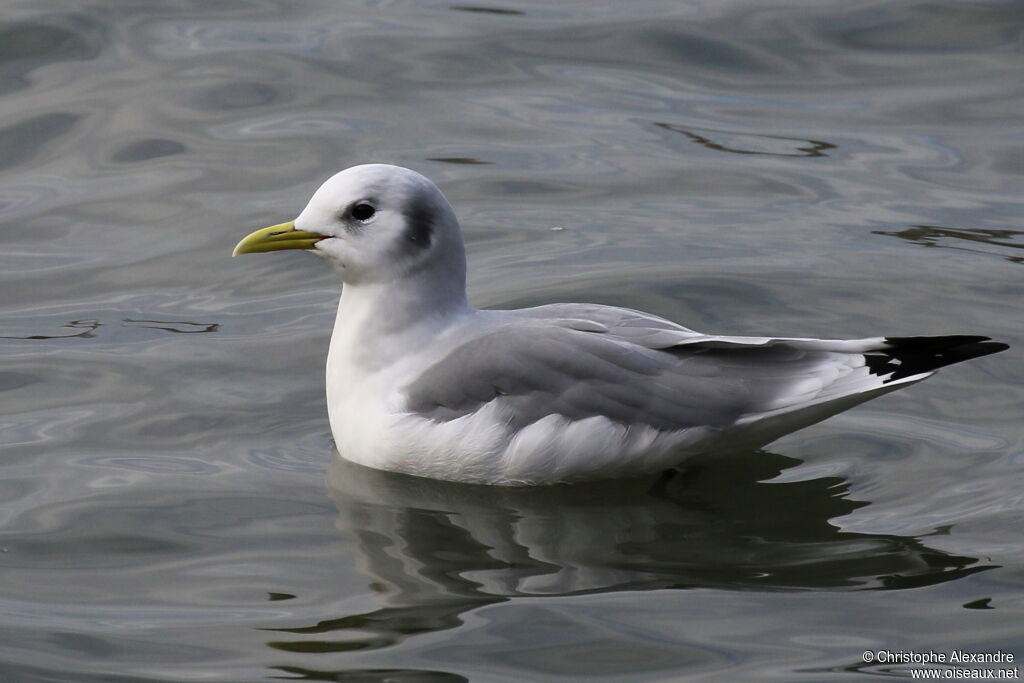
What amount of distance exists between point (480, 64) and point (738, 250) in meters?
3.39

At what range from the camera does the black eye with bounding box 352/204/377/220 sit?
602 cm

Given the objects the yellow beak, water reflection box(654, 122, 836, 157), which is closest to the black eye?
the yellow beak

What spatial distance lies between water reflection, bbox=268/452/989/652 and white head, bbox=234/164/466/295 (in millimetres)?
798

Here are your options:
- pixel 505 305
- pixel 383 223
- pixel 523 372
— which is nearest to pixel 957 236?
pixel 505 305

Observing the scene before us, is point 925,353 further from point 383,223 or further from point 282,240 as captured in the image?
point 282,240

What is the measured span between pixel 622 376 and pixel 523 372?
0.37m

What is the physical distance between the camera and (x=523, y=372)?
5.83 metres

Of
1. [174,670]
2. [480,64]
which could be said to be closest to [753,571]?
[174,670]

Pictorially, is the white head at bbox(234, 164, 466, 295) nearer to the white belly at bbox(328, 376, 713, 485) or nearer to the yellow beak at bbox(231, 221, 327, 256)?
the yellow beak at bbox(231, 221, 327, 256)

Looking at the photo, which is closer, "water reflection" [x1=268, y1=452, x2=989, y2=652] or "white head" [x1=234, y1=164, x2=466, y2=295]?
"water reflection" [x1=268, y1=452, x2=989, y2=652]

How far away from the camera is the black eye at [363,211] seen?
6023 millimetres

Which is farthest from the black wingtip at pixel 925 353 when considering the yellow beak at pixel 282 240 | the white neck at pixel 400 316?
the yellow beak at pixel 282 240

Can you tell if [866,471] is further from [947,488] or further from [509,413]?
[509,413]

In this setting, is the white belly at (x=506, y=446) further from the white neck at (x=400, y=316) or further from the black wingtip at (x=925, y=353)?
the black wingtip at (x=925, y=353)
